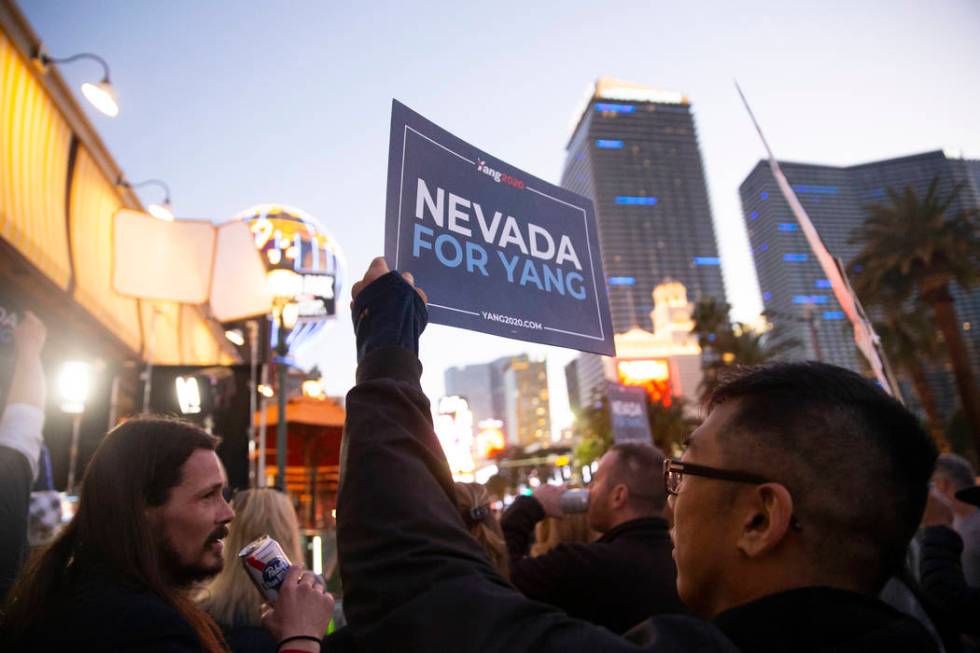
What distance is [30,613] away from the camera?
186cm

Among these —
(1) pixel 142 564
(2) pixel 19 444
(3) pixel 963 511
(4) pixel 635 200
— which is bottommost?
(3) pixel 963 511

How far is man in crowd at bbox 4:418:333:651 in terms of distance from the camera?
5.78 ft

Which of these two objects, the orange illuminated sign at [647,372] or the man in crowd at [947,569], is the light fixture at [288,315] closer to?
the man in crowd at [947,569]

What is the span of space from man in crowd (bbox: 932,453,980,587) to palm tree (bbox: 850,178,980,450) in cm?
2317

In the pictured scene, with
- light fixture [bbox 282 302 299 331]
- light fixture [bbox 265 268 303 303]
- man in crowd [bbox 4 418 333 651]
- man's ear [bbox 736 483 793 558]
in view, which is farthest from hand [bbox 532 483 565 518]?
light fixture [bbox 265 268 303 303]

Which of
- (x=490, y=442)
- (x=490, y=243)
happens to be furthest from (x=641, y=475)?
(x=490, y=442)

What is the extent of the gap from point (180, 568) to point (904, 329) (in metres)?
36.5

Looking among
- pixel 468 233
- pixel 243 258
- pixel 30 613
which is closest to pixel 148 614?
pixel 30 613

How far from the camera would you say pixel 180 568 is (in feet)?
7.64

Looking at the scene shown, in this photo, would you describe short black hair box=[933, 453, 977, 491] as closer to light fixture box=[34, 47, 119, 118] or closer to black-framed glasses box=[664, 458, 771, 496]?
black-framed glasses box=[664, 458, 771, 496]

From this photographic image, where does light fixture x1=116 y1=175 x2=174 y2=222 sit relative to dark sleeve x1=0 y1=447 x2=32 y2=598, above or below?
above

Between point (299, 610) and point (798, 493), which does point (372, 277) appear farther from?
point (299, 610)

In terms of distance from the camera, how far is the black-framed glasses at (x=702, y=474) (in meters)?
1.28

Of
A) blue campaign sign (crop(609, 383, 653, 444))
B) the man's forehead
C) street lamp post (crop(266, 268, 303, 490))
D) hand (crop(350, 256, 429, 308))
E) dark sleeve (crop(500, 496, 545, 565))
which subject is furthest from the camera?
blue campaign sign (crop(609, 383, 653, 444))
